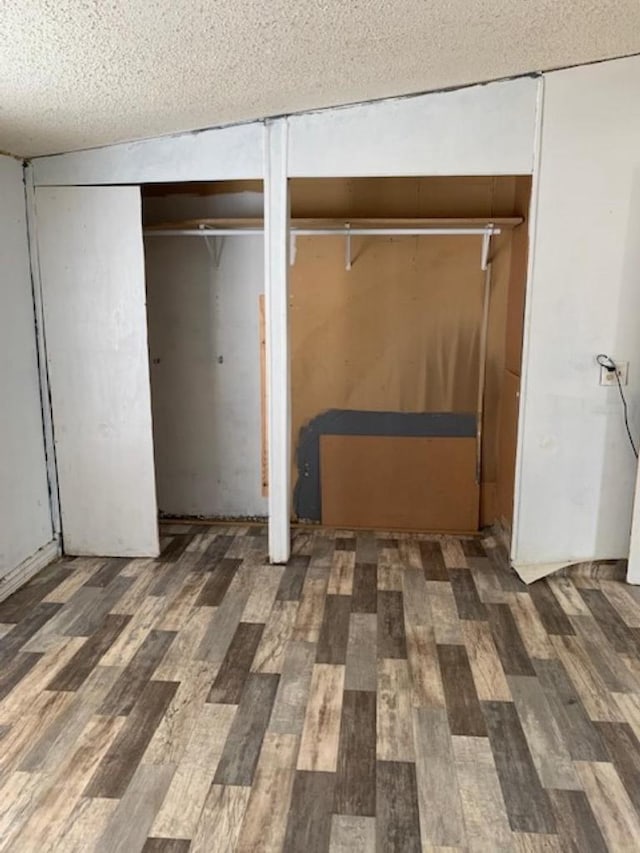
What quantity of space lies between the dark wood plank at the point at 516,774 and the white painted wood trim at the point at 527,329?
1.23 meters

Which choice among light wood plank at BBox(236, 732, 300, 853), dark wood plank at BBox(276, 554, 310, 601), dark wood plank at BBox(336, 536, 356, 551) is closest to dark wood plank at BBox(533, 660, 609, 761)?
light wood plank at BBox(236, 732, 300, 853)

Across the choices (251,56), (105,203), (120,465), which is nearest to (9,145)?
(105,203)

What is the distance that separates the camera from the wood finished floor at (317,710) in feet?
5.81

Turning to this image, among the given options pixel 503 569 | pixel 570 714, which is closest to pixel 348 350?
pixel 503 569

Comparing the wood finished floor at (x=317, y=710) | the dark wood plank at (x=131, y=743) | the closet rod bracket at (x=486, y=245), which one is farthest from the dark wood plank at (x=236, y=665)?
the closet rod bracket at (x=486, y=245)

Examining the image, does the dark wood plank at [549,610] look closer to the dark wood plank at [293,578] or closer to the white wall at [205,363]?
the dark wood plank at [293,578]

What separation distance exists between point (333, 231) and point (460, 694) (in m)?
2.53

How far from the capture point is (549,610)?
9.75 ft

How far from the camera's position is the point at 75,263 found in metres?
3.29

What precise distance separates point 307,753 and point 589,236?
2.55 metres

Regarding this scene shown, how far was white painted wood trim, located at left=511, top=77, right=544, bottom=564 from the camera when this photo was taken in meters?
2.98

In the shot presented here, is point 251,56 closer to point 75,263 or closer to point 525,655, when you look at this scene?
point 75,263

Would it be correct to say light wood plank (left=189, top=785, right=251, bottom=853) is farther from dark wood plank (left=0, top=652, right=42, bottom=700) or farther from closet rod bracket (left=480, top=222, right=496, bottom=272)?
closet rod bracket (left=480, top=222, right=496, bottom=272)

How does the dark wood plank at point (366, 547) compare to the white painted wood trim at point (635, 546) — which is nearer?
the white painted wood trim at point (635, 546)
